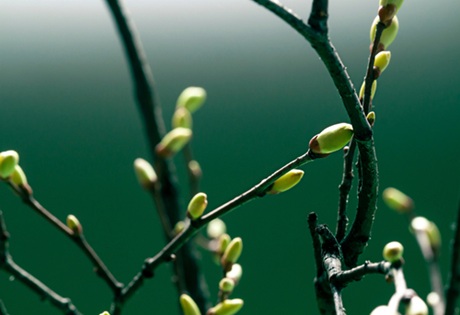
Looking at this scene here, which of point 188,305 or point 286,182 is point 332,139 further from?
point 188,305

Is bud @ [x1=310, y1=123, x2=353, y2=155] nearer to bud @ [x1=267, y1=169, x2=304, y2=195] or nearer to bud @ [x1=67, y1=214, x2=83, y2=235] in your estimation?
bud @ [x1=267, y1=169, x2=304, y2=195]

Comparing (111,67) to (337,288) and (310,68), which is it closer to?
(310,68)

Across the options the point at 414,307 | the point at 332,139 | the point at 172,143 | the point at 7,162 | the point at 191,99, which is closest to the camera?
the point at 414,307

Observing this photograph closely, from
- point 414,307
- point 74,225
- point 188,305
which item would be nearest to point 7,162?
point 74,225

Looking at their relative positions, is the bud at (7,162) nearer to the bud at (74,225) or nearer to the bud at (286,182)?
the bud at (74,225)

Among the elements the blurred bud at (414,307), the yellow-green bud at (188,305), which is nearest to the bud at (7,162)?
the yellow-green bud at (188,305)

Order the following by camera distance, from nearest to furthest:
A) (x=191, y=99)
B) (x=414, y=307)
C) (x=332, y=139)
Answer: (x=414, y=307) → (x=332, y=139) → (x=191, y=99)

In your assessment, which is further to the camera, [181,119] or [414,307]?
[181,119]

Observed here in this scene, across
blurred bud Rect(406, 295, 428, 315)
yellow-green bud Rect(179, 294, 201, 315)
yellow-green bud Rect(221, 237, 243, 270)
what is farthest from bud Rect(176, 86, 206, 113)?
blurred bud Rect(406, 295, 428, 315)
